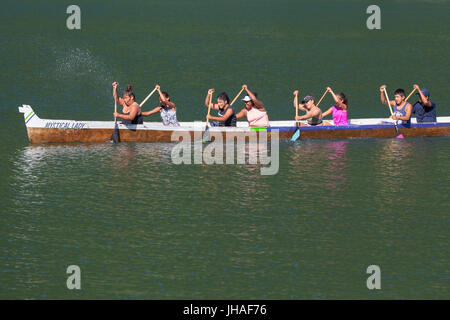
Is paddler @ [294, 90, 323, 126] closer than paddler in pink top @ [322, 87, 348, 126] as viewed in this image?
Yes

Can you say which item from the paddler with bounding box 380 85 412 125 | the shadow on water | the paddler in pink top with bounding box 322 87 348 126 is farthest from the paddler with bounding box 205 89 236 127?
the paddler with bounding box 380 85 412 125

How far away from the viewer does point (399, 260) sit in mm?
21109

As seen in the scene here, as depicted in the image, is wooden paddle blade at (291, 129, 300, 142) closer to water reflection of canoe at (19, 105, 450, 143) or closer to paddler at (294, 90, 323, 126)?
water reflection of canoe at (19, 105, 450, 143)

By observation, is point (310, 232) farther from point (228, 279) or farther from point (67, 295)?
point (67, 295)

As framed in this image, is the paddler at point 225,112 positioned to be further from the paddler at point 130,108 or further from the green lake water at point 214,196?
the paddler at point 130,108

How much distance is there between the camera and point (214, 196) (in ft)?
85.8

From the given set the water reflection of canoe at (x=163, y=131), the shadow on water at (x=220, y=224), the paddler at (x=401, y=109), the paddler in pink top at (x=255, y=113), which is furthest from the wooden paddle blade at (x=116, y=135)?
the paddler at (x=401, y=109)

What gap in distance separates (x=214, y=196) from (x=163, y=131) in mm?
7889

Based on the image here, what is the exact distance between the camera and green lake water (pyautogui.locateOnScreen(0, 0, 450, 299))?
19891mm

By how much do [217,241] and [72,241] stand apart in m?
3.57

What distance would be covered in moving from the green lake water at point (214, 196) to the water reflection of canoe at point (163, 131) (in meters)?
0.54

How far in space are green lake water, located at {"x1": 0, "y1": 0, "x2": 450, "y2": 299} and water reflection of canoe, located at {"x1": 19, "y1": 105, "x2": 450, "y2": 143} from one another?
0.54 meters

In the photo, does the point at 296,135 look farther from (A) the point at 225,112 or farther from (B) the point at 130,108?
(B) the point at 130,108

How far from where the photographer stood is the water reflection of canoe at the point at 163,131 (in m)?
32.8
